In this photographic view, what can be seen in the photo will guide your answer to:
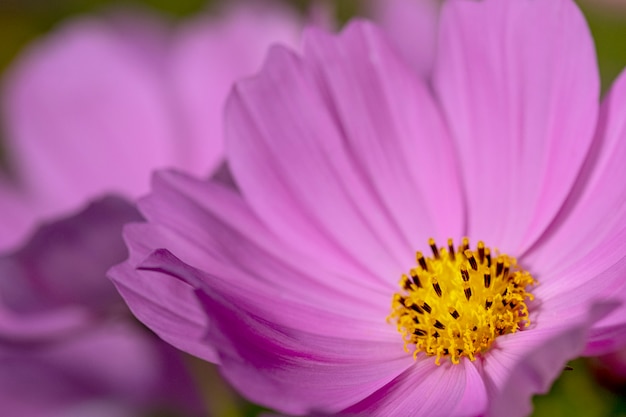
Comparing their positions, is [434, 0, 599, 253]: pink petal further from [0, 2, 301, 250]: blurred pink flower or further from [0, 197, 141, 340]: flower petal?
[0, 2, 301, 250]: blurred pink flower

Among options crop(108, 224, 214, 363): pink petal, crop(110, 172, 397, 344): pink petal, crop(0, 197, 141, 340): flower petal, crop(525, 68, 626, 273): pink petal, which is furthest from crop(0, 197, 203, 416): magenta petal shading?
crop(525, 68, 626, 273): pink petal

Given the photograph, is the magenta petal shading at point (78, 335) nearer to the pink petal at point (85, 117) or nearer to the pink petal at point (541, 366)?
the pink petal at point (85, 117)

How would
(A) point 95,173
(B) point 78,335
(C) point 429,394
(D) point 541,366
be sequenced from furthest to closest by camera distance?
1. (A) point 95,173
2. (B) point 78,335
3. (C) point 429,394
4. (D) point 541,366

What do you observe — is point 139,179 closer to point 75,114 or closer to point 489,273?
point 75,114

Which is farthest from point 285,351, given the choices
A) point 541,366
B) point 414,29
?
point 414,29

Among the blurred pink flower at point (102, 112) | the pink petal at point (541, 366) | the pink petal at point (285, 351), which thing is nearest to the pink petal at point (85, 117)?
the blurred pink flower at point (102, 112)

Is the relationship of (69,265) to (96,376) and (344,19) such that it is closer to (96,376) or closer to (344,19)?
(96,376)
